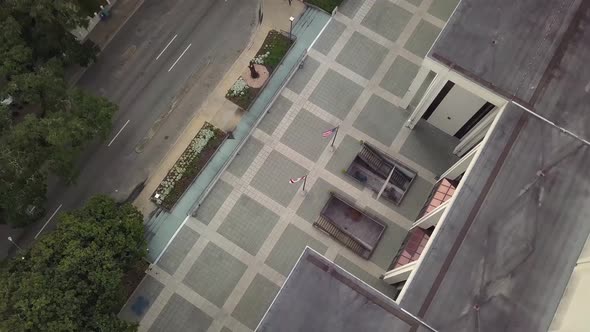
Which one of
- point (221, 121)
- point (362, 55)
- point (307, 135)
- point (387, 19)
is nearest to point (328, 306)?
point (307, 135)

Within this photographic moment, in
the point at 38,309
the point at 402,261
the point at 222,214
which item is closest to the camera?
the point at 38,309

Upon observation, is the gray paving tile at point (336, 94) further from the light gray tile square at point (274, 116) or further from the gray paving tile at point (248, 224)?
the gray paving tile at point (248, 224)

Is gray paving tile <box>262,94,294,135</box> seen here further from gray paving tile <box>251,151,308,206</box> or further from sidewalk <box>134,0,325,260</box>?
gray paving tile <box>251,151,308,206</box>

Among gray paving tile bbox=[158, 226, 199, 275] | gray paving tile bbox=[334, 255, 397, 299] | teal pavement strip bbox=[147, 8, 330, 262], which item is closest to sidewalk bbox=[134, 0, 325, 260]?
teal pavement strip bbox=[147, 8, 330, 262]

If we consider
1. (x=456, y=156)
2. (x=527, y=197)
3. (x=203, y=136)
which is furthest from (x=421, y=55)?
(x=203, y=136)

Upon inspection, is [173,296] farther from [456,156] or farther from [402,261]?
[456,156]

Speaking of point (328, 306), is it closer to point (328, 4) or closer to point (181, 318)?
point (181, 318)
